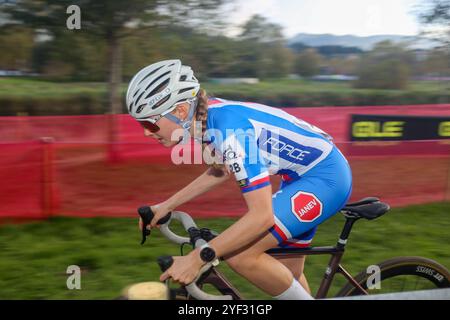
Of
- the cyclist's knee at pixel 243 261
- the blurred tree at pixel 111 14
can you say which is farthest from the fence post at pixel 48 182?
the cyclist's knee at pixel 243 261

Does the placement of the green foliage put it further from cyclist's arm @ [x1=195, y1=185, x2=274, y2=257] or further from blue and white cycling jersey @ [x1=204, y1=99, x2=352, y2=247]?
cyclist's arm @ [x1=195, y1=185, x2=274, y2=257]

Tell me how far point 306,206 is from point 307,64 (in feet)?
56.7

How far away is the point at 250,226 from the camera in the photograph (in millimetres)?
2023

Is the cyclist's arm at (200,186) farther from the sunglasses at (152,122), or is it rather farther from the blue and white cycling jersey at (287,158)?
the sunglasses at (152,122)

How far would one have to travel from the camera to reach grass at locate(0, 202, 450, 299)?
387 cm

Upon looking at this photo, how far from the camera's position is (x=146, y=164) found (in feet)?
22.9

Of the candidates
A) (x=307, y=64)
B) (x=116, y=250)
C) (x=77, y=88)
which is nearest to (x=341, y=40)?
(x=307, y=64)

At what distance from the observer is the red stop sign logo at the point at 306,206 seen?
234 cm

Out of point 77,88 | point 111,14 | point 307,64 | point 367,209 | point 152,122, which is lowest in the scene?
point 77,88

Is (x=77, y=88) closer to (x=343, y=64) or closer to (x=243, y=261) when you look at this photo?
(x=343, y=64)

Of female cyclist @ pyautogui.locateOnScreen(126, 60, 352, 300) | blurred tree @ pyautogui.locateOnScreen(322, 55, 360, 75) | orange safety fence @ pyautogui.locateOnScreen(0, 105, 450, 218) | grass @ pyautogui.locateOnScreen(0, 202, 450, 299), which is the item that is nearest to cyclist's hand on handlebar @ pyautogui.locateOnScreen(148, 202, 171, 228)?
female cyclist @ pyautogui.locateOnScreen(126, 60, 352, 300)

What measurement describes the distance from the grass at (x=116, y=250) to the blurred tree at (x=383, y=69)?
14271 millimetres

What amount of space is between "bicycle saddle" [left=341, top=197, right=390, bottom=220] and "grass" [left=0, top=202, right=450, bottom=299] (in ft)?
3.98
